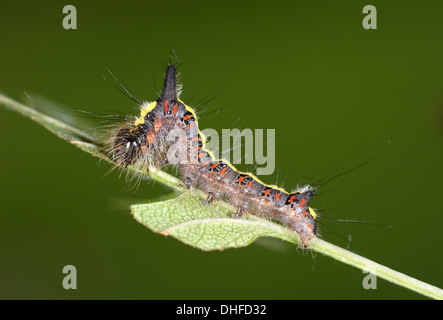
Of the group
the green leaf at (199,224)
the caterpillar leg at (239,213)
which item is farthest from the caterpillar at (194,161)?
the green leaf at (199,224)

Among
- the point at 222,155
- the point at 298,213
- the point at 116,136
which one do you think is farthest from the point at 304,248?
the point at 116,136

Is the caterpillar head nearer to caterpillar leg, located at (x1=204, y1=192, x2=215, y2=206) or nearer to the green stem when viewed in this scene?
the green stem

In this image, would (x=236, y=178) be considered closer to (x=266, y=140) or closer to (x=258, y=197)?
(x=258, y=197)

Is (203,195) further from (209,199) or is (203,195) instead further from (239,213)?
(239,213)

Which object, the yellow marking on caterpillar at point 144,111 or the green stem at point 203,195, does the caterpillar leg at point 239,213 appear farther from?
the yellow marking on caterpillar at point 144,111

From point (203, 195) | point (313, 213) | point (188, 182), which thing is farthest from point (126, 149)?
point (313, 213)

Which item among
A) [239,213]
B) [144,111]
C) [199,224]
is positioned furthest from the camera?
[144,111]
